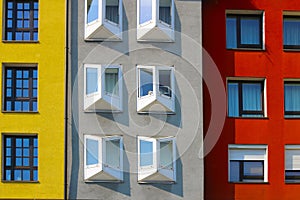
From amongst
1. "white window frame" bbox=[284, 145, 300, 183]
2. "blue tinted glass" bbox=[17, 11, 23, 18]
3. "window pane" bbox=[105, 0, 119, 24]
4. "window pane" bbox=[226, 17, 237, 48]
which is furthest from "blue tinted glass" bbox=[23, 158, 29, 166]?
"white window frame" bbox=[284, 145, 300, 183]

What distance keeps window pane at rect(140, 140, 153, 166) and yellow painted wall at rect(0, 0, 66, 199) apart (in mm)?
2627

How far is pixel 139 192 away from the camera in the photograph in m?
24.8

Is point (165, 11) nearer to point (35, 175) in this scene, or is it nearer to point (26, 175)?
point (35, 175)

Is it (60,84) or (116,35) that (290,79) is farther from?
(60,84)

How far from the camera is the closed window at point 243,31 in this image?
26.9 m

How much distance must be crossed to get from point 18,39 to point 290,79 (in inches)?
378

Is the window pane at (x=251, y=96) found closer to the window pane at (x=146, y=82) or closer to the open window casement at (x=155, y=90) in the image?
the open window casement at (x=155, y=90)

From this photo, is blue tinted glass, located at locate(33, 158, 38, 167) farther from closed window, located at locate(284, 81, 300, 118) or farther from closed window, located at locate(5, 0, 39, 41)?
closed window, located at locate(284, 81, 300, 118)

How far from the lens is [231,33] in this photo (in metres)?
27.0

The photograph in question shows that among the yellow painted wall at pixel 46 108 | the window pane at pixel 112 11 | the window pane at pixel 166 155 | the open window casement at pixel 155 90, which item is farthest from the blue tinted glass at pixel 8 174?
the window pane at pixel 112 11

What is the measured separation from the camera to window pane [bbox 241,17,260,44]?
27016 mm

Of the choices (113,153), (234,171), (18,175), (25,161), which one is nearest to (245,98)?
(234,171)

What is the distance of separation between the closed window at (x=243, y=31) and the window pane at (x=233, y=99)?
1.42 meters

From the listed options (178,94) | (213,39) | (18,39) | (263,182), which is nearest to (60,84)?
(18,39)
